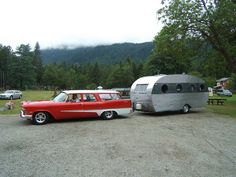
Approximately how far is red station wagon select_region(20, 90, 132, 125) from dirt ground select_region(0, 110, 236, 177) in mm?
1360

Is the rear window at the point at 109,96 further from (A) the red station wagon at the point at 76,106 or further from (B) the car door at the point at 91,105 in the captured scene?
(B) the car door at the point at 91,105

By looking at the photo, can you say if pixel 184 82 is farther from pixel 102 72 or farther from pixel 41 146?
pixel 102 72

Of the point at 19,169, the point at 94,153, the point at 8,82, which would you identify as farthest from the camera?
the point at 8,82

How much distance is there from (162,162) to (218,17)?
55.4 ft

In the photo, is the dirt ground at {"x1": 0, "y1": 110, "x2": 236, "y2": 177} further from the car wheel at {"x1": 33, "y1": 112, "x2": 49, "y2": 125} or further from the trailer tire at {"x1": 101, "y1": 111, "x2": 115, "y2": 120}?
the trailer tire at {"x1": 101, "y1": 111, "x2": 115, "y2": 120}

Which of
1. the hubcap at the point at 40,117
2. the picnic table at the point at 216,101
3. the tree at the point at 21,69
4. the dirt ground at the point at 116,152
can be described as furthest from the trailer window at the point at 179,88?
the tree at the point at 21,69

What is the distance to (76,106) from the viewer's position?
14.4 m

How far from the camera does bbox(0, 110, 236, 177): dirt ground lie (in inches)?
251

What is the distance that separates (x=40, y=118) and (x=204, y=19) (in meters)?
14.6

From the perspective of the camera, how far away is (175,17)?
21.9m

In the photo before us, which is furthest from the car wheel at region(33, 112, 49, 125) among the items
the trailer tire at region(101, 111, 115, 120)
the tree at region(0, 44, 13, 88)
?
the tree at region(0, 44, 13, 88)

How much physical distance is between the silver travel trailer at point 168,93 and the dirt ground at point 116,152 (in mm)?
5537

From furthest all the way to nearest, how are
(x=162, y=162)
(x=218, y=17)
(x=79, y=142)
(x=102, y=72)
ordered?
(x=102, y=72) → (x=218, y=17) → (x=79, y=142) → (x=162, y=162)

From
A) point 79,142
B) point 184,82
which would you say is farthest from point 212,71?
point 79,142
